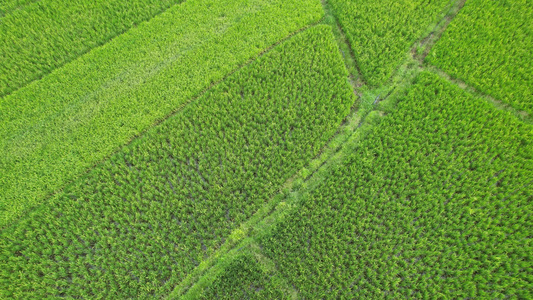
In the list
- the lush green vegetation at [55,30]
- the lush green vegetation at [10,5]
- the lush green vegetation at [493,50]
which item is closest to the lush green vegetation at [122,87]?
the lush green vegetation at [55,30]

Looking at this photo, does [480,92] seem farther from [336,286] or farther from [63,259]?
[63,259]

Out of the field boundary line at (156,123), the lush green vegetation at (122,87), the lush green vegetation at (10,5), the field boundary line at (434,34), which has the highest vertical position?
the lush green vegetation at (10,5)

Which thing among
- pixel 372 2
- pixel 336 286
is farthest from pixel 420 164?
pixel 372 2

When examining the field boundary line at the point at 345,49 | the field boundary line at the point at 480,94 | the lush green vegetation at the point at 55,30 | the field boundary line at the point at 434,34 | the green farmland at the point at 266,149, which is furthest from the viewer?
the lush green vegetation at the point at 55,30

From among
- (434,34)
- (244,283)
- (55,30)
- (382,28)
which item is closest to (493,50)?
(434,34)

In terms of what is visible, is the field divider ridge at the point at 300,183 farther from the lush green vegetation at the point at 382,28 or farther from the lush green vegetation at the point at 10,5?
the lush green vegetation at the point at 10,5

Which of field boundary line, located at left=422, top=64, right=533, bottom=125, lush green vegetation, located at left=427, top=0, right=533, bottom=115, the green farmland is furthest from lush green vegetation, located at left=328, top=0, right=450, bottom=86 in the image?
field boundary line, located at left=422, top=64, right=533, bottom=125
